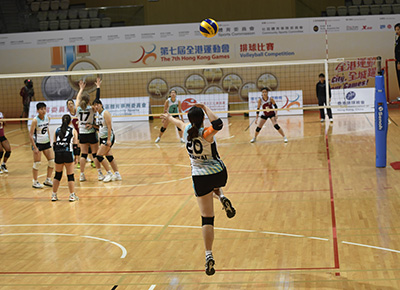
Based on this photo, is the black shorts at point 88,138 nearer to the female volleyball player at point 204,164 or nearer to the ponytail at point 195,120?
the female volleyball player at point 204,164

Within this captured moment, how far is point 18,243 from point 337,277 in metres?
4.88

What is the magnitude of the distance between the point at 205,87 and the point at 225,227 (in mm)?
17220

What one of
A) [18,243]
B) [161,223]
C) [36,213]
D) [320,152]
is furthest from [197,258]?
[320,152]

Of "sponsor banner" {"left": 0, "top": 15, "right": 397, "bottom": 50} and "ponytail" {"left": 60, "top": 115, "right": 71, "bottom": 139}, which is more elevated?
"sponsor banner" {"left": 0, "top": 15, "right": 397, "bottom": 50}

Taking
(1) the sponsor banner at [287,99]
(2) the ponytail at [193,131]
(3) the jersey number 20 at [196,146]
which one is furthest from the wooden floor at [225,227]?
(1) the sponsor banner at [287,99]

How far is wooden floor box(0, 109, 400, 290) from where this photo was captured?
7.00m

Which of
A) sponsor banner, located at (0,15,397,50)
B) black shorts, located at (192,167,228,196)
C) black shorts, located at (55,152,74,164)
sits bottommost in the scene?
black shorts, located at (55,152,74,164)

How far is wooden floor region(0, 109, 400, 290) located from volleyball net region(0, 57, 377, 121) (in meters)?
9.17

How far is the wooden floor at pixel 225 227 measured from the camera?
7.00 meters

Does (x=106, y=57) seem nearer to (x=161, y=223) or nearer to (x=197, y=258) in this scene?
(x=161, y=223)

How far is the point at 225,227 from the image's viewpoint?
8953 millimetres

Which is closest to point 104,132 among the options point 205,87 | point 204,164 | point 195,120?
point 204,164

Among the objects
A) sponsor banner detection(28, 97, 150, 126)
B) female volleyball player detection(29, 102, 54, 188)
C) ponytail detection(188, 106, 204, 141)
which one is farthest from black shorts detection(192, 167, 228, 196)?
sponsor banner detection(28, 97, 150, 126)

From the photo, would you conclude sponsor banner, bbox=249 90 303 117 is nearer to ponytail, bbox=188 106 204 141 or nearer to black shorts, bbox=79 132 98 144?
black shorts, bbox=79 132 98 144
